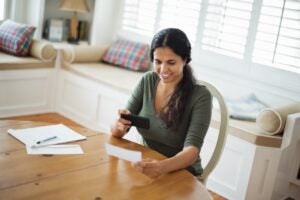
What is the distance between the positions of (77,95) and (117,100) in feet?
1.92

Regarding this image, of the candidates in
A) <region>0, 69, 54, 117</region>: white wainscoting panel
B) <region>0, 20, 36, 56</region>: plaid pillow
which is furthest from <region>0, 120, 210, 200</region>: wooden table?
<region>0, 20, 36, 56</region>: plaid pillow

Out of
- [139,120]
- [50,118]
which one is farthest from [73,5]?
[139,120]

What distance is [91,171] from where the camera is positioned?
153 cm

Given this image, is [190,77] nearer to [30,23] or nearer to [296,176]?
[296,176]

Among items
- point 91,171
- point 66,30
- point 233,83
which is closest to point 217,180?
point 233,83

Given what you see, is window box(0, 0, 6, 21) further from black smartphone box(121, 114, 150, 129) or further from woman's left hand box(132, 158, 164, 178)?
woman's left hand box(132, 158, 164, 178)

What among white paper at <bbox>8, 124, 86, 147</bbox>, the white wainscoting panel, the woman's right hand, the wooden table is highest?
the woman's right hand

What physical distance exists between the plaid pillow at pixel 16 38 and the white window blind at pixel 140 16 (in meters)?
0.95

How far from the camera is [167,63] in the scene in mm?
1870

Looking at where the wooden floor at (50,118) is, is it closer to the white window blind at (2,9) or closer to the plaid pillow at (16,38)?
the plaid pillow at (16,38)

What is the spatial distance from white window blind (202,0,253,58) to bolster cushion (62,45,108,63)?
1177 mm

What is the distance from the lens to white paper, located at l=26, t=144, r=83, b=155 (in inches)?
64.5

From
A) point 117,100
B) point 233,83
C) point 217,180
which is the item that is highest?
point 233,83

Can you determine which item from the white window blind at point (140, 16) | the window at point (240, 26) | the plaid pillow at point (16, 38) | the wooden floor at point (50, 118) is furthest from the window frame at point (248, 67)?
the plaid pillow at point (16, 38)
